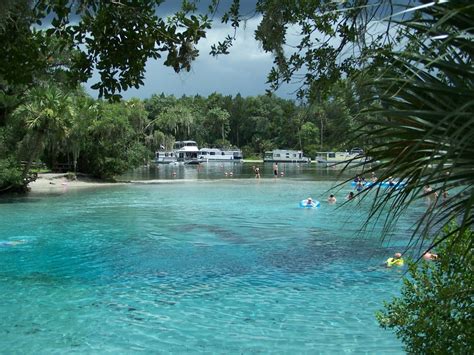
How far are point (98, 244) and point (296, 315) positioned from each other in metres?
10.4

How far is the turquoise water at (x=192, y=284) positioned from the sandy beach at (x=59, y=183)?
512 inches

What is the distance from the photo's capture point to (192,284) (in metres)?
13.6

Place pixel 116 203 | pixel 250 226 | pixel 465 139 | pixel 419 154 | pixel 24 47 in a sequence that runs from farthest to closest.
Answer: pixel 116 203 → pixel 250 226 → pixel 24 47 → pixel 419 154 → pixel 465 139

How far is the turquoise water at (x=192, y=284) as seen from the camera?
9.87 metres

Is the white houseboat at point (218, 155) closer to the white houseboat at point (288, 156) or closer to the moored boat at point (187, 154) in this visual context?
the moored boat at point (187, 154)

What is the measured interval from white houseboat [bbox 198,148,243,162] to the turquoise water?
85.5 meters

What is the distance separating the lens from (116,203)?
32000 millimetres

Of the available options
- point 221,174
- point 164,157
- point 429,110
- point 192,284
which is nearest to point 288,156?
point 164,157

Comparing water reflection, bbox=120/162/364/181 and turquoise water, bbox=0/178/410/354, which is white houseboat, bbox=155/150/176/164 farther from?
turquoise water, bbox=0/178/410/354

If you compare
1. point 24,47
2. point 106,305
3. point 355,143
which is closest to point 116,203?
point 106,305

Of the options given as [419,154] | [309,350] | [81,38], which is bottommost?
[309,350]

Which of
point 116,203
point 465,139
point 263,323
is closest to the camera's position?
point 465,139

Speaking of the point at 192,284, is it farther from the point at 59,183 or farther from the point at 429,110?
the point at 59,183

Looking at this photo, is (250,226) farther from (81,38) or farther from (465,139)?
(465,139)
